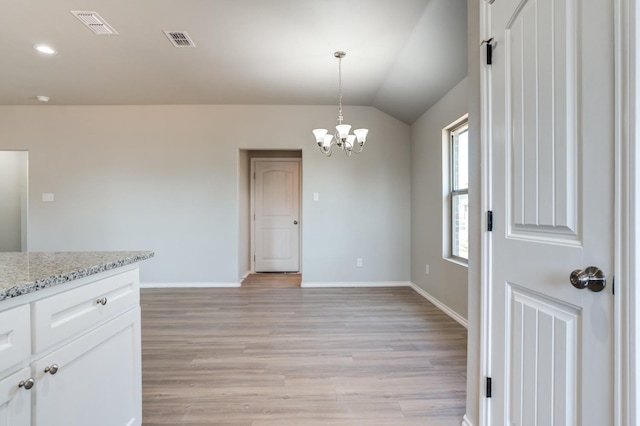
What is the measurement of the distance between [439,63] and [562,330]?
8.45 feet

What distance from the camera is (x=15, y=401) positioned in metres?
0.81

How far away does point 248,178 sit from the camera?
5.48m

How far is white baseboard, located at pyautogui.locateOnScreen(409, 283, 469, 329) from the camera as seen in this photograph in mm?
2973

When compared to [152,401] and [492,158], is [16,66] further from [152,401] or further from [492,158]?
[492,158]

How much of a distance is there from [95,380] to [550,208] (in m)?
1.67

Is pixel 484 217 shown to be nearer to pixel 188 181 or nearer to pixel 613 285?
pixel 613 285

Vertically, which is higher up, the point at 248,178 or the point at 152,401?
the point at 248,178

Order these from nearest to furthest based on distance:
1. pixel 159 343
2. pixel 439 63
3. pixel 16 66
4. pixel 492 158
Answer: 1. pixel 492 158
2. pixel 159 343
3. pixel 439 63
4. pixel 16 66

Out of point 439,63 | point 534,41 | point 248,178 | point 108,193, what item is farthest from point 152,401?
point 248,178

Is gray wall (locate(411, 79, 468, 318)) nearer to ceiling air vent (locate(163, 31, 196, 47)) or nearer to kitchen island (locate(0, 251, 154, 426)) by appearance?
ceiling air vent (locate(163, 31, 196, 47))

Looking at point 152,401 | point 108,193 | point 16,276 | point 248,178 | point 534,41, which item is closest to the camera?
point 16,276

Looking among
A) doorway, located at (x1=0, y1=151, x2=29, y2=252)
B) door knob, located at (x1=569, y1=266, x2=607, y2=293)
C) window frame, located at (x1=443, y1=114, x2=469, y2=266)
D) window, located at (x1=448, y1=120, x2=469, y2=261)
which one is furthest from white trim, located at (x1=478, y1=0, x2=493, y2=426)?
doorway, located at (x1=0, y1=151, x2=29, y2=252)

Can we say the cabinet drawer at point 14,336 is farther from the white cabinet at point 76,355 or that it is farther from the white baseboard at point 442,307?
the white baseboard at point 442,307

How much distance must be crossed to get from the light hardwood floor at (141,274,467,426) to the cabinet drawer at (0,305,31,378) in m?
1.07
